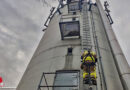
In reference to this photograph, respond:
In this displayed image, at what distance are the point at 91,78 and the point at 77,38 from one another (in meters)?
6.14

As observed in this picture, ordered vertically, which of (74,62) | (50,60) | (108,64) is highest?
(50,60)

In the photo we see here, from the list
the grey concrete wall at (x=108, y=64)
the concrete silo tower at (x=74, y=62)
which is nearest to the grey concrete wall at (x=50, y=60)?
the concrete silo tower at (x=74, y=62)

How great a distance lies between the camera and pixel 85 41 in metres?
11.0

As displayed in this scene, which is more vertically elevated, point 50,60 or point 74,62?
point 50,60

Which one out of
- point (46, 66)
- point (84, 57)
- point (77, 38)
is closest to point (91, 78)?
point (84, 57)

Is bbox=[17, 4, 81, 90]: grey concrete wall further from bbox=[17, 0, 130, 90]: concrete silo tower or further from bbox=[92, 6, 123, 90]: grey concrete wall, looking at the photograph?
bbox=[92, 6, 123, 90]: grey concrete wall

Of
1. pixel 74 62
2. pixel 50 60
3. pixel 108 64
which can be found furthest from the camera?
pixel 50 60

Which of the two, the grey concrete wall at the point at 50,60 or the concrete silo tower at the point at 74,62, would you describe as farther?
the grey concrete wall at the point at 50,60

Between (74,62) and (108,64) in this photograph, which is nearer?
(74,62)

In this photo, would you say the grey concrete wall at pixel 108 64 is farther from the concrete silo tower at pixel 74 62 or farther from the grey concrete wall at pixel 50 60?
the grey concrete wall at pixel 50 60

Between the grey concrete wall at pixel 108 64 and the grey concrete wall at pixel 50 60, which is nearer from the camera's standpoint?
the grey concrete wall at pixel 108 64

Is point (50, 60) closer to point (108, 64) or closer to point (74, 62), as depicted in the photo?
point (74, 62)

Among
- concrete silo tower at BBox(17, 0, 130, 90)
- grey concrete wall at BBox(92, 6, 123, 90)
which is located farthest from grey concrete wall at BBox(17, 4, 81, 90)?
grey concrete wall at BBox(92, 6, 123, 90)

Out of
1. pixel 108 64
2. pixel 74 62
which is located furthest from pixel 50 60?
pixel 108 64
